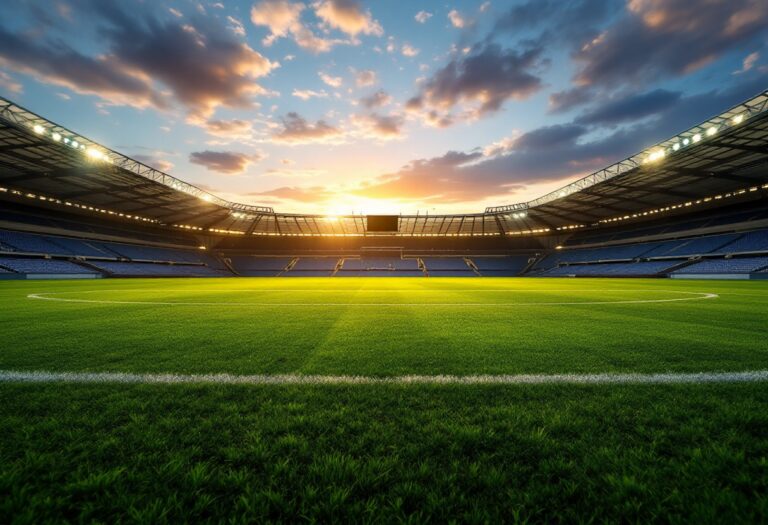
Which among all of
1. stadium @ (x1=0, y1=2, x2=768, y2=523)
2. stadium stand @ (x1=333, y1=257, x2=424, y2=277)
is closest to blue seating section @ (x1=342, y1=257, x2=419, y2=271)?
stadium stand @ (x1=333, y1=257, x2=424, y2=277)

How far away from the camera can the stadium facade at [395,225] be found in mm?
22422

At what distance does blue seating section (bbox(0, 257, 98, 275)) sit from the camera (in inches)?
1015

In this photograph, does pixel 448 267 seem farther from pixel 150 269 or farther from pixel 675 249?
pixel 150 269

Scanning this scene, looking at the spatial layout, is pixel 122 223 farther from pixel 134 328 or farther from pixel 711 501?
pixel 711 501

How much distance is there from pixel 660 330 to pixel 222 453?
650 centimetres

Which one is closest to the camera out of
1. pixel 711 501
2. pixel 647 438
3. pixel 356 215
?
pixel 711 501

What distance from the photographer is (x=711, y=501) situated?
1356 millimetres

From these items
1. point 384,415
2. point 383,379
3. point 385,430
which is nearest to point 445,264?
point 383,379

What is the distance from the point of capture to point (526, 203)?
1761 inches

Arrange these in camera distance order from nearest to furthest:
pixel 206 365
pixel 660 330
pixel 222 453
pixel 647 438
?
pixel 222 453 < pixel 647 438 < pixel 206 365 < pixel 660 330

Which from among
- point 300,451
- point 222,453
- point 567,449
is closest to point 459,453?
point 567,449

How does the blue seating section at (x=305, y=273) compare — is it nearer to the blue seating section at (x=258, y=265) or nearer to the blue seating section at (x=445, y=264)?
the blue seating section at (x=258, y=265)

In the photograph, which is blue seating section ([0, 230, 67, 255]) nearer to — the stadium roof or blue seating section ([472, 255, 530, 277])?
the stadium roof

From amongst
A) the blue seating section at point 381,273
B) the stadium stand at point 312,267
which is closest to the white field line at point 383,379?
the blue seating section at point 381,273
